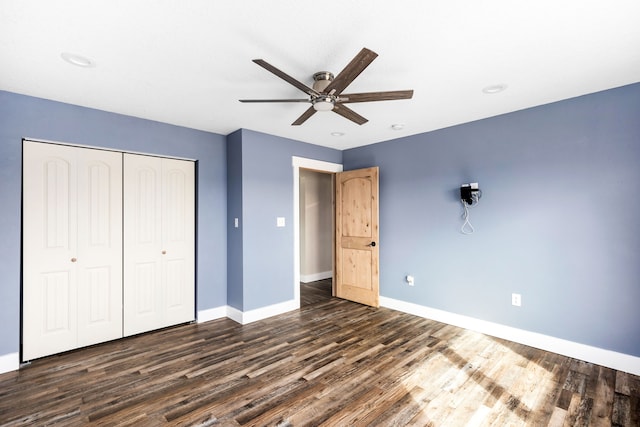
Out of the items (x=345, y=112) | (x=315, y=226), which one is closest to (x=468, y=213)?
(x=345, y=112)

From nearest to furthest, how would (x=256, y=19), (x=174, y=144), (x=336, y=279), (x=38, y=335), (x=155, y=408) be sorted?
(x=256, y=19) < (x=155, y=408) < (x=38, y=335) < (x=174, y=144) < (x=336, y=279)

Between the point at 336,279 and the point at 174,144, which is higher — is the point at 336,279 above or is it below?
below

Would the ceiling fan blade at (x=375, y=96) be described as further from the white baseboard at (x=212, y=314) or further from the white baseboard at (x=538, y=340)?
the white baseboard at (x=212, y=314)

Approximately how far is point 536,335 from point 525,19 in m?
2.91

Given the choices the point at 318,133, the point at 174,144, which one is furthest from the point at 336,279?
the point at 174,144

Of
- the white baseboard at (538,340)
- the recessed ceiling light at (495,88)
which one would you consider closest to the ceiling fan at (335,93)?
the recessed ceiling light at (495,88)

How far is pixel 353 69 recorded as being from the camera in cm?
179

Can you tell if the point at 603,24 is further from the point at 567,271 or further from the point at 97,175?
the point at 97,175

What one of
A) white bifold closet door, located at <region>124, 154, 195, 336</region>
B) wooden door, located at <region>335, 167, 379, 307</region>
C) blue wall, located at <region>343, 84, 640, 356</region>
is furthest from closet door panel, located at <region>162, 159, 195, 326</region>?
blue wall, located at <region>343, 84, 640, 356</region>

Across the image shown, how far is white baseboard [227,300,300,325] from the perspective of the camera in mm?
3719

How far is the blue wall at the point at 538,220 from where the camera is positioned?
260 cm

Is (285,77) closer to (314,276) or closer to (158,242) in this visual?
(158,242)

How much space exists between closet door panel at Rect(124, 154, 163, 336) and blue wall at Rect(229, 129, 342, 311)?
953 millimetres

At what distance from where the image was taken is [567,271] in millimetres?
2852
